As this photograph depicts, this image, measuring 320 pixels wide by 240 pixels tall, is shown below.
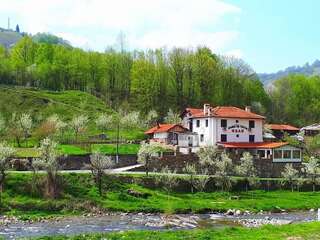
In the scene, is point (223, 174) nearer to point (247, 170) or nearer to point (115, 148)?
point (247, 170)

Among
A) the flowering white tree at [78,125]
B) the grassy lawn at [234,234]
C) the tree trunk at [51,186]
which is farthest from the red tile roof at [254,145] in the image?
the grassy lawn at [234,234]

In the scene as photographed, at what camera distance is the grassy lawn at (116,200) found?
5850 cm

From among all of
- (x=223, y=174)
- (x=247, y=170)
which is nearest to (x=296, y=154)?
(x=247, y=170)

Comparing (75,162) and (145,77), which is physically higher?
(145,77)

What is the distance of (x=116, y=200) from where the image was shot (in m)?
62.9

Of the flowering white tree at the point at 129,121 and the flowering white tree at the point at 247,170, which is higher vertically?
the flowering white tree at the point at 129,121

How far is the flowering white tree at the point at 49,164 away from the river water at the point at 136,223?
782cm

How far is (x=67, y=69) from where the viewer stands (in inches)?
5453

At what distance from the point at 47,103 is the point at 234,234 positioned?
282 ft

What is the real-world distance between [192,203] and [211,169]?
46.0ft

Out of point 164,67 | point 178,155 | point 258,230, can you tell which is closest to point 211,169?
point 178,155

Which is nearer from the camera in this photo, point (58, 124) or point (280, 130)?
point (58, 124)

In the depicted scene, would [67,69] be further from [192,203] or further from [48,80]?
[192,203]

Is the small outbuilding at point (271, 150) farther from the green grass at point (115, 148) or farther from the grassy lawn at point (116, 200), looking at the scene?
the grassy lawn at point (116, 200)
